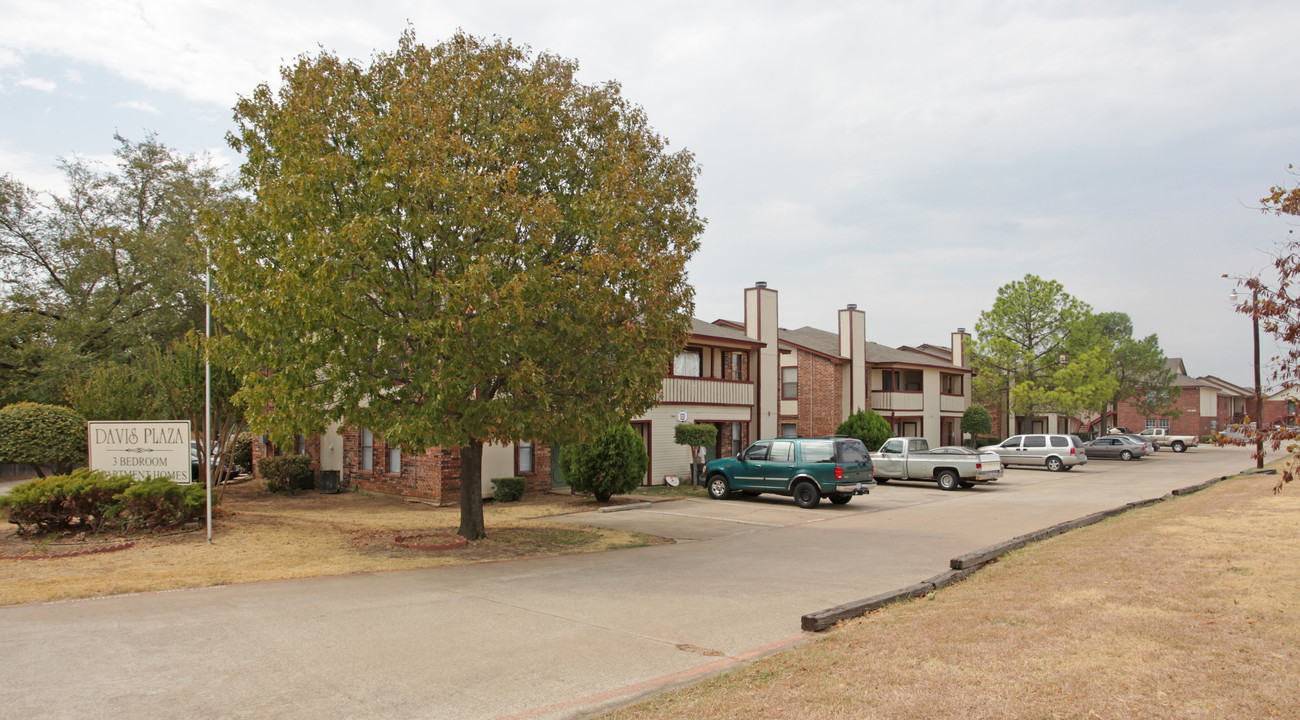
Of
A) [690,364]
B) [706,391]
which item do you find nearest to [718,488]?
[706,391]

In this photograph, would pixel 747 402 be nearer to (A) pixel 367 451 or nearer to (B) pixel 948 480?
(B) pixel 948 480

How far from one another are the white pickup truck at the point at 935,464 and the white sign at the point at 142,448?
19.9 m

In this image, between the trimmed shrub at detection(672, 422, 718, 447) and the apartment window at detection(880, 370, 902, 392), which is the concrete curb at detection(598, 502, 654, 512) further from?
the apartment window at detection(880, 370, 902, 392)

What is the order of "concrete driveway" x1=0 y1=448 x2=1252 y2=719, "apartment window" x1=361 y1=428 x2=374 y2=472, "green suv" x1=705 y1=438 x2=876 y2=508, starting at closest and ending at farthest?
"concrete driveway" x1=0 y1=448 x2=1252 y2=719
"green suv" x1=705 y1=438 x2=876 y2=508
"apartment window" x1=361 y1=428 x2=374 y2=472

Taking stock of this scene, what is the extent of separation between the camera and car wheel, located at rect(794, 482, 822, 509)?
20641mm

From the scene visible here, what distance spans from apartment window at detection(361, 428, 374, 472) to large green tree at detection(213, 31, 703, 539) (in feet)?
36.1

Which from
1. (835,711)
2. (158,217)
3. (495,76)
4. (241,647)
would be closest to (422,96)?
(495,76)

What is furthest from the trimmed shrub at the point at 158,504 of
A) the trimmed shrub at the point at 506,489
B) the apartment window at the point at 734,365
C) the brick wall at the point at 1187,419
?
the brick wall at the point at 1187,419

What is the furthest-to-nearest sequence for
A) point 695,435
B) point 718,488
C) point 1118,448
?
1. point 1118,448
2. point 695,435
3. point 718,488

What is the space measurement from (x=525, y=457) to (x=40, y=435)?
1118cm

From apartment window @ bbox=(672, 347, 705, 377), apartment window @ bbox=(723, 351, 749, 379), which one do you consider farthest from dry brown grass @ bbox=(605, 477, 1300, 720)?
apartment window @ bbox=(723, 351, 749, 379)

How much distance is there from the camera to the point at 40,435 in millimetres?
17016

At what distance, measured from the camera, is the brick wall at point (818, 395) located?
4028 centimetres

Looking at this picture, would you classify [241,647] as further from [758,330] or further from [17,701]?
[758,330]
